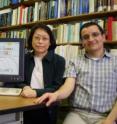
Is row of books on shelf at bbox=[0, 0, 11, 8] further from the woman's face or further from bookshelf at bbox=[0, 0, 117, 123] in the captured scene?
the woman's face

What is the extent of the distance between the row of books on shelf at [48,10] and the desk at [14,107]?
1.51m

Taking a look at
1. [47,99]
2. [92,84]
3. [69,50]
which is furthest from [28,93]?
[69,50]

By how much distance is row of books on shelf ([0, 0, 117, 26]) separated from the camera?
2822 mm

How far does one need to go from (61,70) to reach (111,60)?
0.39 m

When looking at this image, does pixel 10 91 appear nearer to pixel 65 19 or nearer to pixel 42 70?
pixel 42 70

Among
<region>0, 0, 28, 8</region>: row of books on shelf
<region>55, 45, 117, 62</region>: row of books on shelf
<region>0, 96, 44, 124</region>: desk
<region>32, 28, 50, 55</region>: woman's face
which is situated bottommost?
<region>0, 96, 44, 124</region>: desk

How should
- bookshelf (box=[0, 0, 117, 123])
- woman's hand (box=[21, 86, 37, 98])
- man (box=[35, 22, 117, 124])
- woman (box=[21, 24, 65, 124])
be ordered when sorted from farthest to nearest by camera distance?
bookshelf (box=[0, 0, 117, 123])
woman (box=[21, 24, 65, 124])
man (box=[35, 22, 117, 124])
woman's hand (box=[21, 86, 37, 98])

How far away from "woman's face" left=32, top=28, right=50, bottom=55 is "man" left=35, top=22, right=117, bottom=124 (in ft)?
0.86

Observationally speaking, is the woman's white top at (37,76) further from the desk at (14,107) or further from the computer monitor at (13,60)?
the desk at (14,107)

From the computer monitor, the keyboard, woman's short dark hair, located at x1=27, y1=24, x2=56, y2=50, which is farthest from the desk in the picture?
woman's short dark hair, located at x1=27, y1=24, x2=56, y2=50

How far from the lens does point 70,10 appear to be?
302cm

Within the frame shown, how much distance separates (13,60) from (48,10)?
1471mm

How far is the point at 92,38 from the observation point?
6.37 ft

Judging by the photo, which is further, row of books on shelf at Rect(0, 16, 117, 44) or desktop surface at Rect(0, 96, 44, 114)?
row of books on shelf at Rect(0, 16, 117, 44)
